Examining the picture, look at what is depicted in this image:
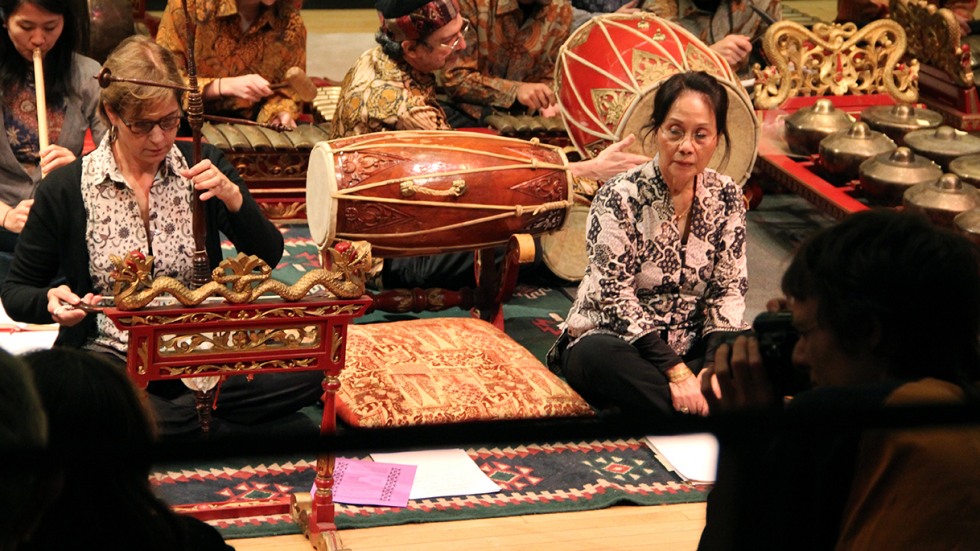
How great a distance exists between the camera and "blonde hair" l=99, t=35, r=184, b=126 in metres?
2.68

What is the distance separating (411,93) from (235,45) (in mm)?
881

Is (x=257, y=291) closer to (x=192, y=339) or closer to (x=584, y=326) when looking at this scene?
(x=192, y=339)

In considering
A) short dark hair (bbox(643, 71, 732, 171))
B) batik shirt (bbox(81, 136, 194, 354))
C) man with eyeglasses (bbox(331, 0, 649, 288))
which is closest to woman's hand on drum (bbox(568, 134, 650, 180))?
man with eyeglasses (bbox(331, 0, 649, 288))

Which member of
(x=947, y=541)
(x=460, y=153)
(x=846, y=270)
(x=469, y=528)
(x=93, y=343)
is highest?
(x=846, y=270)

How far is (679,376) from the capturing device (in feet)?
10.8

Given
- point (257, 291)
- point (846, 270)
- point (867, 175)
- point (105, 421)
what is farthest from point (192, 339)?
point (867, 175)

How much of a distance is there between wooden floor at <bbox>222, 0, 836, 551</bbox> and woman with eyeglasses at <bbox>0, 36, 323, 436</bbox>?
25 centimetres

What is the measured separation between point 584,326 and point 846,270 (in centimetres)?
205

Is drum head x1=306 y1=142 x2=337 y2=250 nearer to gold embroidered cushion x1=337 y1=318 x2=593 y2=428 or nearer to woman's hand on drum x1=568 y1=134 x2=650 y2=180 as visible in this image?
gold embroidered cushion x1=337 y1=318 x2=593 y2=428

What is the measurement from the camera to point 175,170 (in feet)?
9.46

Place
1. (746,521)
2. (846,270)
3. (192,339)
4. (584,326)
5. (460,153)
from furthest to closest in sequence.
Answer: (460,153)
(584,326)
(192,339)
(846,270)
(746,521)

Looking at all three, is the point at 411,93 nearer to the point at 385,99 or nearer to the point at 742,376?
the point at 385,99

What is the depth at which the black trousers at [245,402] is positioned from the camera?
2973mm

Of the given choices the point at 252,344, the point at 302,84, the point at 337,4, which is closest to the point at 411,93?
the point at 302,84
